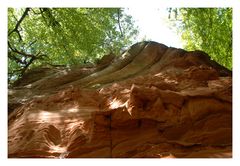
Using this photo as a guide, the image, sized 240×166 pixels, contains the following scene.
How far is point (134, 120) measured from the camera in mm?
5473

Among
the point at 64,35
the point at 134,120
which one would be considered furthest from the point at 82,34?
the point at 134,120

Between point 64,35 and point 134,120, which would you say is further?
point 64,35

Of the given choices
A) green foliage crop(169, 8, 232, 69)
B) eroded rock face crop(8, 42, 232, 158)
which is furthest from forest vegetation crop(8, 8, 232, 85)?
eroded rock face crop(8, 42, 232, 158)

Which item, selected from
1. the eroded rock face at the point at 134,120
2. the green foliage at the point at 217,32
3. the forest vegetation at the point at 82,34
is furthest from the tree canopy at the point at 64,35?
the eroded rock face at the point at 134,120

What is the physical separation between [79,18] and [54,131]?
26.9 feet

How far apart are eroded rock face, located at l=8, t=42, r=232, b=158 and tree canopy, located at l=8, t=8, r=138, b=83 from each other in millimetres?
6015

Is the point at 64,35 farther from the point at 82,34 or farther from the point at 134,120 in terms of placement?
the point at 134,120

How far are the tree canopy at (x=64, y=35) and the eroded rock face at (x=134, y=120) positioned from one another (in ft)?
19.7

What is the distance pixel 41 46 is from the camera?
15664 mm

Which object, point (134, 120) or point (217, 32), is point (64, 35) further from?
point (134, 120)

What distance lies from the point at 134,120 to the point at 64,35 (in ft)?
27.7

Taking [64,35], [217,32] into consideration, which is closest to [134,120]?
[64,35]

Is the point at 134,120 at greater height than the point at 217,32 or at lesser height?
lesser
